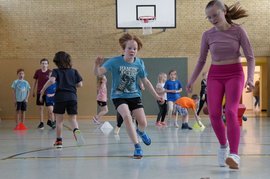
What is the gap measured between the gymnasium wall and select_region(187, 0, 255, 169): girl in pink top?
11217mm

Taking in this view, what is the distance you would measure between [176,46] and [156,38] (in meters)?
0.80

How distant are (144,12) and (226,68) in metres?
10.6

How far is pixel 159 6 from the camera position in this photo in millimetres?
14531

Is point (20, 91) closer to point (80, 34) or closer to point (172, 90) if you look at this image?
point (172, 90)

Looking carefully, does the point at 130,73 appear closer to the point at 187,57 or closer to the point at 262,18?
the point at 187,57

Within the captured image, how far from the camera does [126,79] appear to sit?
16.7ft

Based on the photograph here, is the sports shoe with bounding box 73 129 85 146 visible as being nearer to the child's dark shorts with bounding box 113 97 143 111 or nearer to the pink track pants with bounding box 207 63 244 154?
the child's dark shorts with bounding box 113 97 143 111

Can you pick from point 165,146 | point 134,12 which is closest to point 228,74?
point 165,146

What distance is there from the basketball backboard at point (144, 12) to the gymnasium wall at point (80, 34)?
2.52ft

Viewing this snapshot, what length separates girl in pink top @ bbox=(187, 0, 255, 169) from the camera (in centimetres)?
407

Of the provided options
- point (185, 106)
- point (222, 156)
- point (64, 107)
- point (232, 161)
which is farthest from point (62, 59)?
point (185, 106)

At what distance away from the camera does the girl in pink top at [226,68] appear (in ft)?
13.4

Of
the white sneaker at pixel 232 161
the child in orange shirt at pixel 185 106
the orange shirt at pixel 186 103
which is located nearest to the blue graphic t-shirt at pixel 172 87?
the child in orange shirt at pixel 185 106

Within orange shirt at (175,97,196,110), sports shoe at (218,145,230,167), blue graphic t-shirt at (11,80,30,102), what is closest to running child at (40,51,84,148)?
sports shoe at (218,145,230,167)
